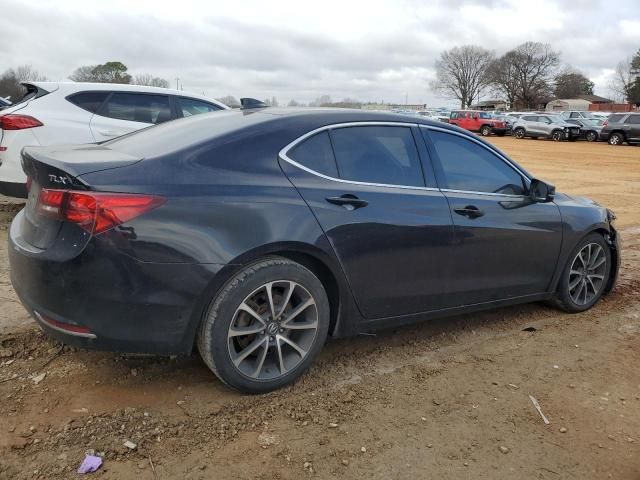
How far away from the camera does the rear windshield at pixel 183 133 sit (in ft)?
10.1

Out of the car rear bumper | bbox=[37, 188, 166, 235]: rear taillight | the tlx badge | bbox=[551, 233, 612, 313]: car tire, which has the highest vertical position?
the tlx badge

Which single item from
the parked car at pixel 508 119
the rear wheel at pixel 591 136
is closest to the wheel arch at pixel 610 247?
the rear wheel at pixel 591 136

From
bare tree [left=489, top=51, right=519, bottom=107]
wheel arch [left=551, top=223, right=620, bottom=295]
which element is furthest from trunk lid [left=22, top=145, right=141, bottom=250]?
bare tree [left=489, top=51, right=519, bottom=107]

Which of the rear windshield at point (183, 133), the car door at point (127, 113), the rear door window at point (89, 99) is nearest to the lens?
the rear windshield at point (183, 133)

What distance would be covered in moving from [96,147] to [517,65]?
335ft

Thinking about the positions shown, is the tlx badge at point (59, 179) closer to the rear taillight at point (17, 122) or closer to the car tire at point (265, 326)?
the car tire at point (265, 326)

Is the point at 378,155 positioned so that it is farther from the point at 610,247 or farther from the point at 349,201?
the point at 610,247

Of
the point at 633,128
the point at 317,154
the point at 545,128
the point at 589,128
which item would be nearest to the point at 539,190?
the point at 317,154

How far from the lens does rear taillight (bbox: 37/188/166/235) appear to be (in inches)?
104

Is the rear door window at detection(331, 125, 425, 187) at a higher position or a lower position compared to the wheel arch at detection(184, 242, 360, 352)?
higher

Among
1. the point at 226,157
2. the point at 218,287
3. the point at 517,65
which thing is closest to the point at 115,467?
the point at 218,287

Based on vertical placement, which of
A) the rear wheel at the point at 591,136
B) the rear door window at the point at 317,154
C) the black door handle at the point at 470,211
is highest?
the rear door window at the point at 317,154

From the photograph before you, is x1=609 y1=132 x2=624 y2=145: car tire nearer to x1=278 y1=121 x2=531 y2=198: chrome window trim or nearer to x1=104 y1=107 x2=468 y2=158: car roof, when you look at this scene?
x1=278 y1=121 x2=531 y2=198: chrome window trim

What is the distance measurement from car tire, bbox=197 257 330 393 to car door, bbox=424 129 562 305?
1092 mm
